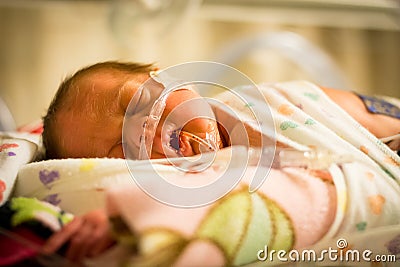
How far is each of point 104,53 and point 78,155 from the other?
1086mm

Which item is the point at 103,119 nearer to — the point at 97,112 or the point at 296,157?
→ the point at 97,112

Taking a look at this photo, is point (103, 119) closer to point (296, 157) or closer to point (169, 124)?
point (169, 124)

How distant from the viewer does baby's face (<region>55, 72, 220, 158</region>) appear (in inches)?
24.8

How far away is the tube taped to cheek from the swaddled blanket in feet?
0.15

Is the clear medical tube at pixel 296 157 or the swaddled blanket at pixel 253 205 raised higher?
the clear medical tube at pixel 296 157

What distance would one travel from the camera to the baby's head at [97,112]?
0.65 metres

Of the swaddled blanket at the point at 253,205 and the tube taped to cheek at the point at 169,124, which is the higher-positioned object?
the tube taped to cheek at the point at 169,124

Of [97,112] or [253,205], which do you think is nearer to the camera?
[253,205]

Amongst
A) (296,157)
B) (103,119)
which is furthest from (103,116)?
(296,157)

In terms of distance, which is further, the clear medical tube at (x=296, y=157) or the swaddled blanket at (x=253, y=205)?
the clear medical tube at (x=296, y=157)

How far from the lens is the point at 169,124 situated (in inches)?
25.0

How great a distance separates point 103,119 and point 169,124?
0.27 feet

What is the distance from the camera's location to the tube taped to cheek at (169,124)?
0.62 meters

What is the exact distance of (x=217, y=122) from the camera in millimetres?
635
